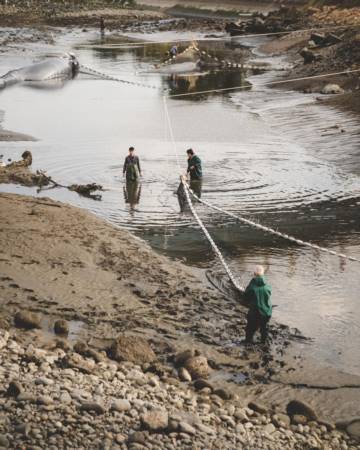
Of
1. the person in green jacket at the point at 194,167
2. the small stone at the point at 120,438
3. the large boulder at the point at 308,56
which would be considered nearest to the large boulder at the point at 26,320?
the small stone at the point at 120,438

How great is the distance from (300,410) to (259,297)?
8.07 ft

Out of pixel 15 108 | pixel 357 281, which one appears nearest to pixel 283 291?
pixel 357 281

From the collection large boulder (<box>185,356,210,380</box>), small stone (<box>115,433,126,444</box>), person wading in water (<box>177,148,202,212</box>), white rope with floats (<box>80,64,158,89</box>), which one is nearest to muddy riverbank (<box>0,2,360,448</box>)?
small stone (<box>115,433,126,444</box>)

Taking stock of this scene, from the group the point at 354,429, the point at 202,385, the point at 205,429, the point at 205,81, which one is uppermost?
the point at 205,81

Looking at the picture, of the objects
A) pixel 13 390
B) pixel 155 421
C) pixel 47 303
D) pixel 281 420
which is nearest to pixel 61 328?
pixel 47 303

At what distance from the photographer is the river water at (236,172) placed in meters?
17.0

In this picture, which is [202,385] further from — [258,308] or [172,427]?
[258,308]

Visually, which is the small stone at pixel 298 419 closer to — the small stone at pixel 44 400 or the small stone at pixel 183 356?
the small stone at pixel 183 356

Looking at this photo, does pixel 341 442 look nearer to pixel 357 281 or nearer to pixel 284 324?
pixel 284 324

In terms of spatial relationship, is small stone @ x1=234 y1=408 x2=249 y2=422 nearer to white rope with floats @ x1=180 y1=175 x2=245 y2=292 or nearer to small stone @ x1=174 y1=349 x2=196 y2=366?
small stone @ x1=174 y1=349 x2=196 y2=366

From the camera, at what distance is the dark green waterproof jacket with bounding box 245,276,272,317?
1343 centimetres

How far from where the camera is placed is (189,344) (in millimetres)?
13508

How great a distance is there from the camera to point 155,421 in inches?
403

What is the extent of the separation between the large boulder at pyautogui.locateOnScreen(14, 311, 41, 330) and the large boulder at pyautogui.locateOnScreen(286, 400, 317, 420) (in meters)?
4.36
